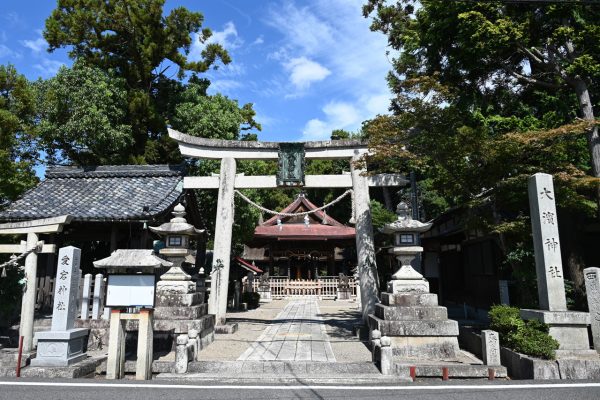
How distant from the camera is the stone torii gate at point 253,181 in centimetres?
1277

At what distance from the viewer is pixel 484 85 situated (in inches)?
488

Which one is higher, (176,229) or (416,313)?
(176,229)

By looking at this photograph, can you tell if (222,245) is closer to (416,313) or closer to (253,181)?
(253,181)

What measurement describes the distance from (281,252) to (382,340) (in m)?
24.7

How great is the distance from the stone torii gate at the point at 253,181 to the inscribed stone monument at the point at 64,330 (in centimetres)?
486

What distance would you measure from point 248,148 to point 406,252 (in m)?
6.57

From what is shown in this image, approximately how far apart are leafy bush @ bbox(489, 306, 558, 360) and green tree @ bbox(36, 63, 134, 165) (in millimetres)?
17943

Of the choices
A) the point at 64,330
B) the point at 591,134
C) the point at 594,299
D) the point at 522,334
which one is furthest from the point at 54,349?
the point at 591,134

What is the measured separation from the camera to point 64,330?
7898 millimetres

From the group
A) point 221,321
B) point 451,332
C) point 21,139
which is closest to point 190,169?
point 21,139

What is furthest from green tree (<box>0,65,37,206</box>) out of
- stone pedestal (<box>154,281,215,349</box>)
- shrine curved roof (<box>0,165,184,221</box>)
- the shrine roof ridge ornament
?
stone pedestal (<box>154,281,215,349</box>)

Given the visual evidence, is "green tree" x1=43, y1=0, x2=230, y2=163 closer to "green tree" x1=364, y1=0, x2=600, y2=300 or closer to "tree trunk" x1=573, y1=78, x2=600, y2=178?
"green tree" x1=364, y1=0, x2=600, y2=300

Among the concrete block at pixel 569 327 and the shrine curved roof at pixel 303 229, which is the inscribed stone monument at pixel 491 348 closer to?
the concrete block at pixel 569 327

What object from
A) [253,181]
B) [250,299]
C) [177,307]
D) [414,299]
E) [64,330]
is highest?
[253,181]
